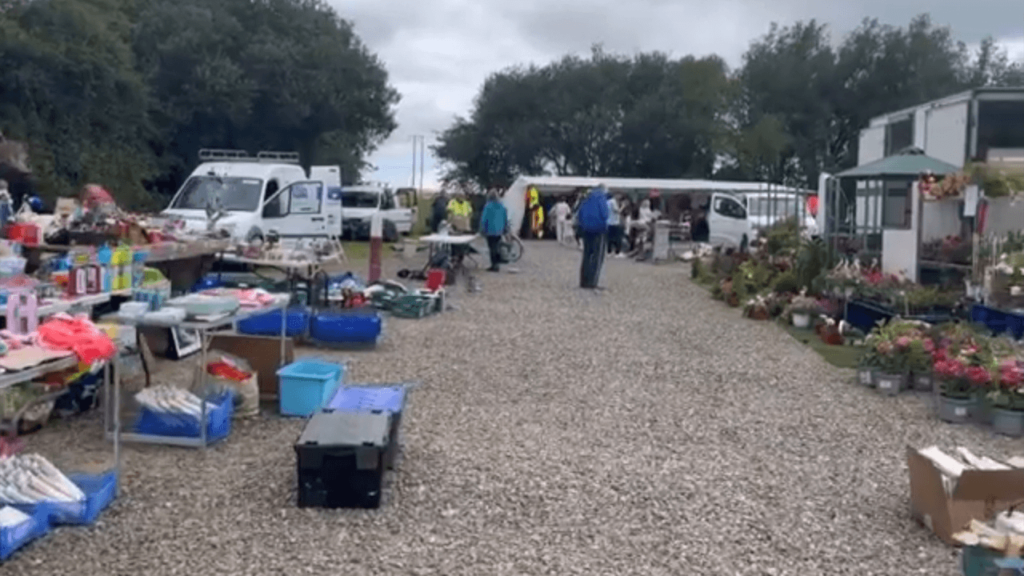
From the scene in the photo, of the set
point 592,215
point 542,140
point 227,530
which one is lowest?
point 227,530

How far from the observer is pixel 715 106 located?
1965 inches

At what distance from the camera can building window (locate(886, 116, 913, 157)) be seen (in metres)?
20.3

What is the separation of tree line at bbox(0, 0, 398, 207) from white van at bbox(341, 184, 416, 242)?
2283 mm

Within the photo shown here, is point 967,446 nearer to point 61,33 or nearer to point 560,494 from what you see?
point 560,494

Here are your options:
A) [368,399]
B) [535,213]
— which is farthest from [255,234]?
[535,213]

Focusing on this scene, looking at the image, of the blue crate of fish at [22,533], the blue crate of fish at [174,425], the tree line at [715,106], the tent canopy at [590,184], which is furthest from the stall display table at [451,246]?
the tree line at [715,106]

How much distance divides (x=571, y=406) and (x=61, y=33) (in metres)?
22.8

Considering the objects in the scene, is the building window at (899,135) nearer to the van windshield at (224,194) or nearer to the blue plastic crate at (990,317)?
the blue plastic crate at (990,317)

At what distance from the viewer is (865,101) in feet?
148

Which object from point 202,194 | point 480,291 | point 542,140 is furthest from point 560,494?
point 542,140

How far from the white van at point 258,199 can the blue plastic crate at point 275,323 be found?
721cm

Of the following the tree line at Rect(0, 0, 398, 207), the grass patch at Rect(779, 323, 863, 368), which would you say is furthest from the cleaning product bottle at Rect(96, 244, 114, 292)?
the tree line at Rect(0, 0, 398, 207)

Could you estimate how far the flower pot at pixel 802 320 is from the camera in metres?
15.1

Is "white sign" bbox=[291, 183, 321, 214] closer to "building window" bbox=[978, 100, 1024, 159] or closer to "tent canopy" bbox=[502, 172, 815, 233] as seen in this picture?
"building window" bbox=[978, 100, 1024, 159]
